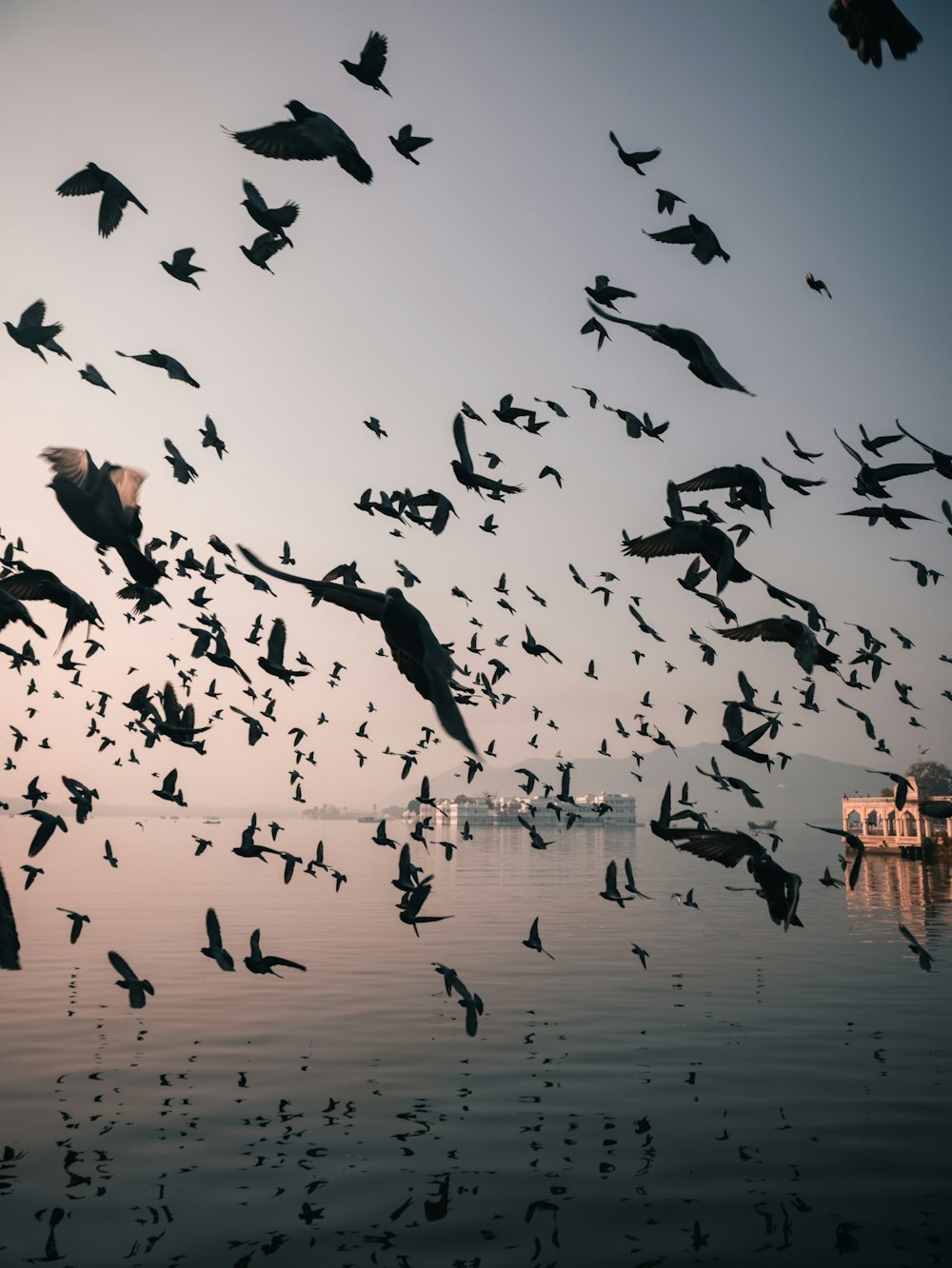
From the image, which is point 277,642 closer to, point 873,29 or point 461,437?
point 461,437

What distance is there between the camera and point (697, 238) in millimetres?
11422

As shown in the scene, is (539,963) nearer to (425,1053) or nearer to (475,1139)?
(425,1053)

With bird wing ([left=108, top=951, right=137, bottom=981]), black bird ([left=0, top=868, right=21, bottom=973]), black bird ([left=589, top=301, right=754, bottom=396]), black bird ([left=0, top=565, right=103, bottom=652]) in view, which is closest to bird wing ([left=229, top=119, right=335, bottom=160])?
black bird ([left=589, top=301, right=754, bottom=396])

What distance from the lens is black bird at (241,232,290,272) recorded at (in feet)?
39.8

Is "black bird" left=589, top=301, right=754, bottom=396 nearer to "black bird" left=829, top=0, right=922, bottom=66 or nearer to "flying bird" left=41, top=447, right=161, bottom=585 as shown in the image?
"black bird" left=829, top=0, right=922, bottom=66

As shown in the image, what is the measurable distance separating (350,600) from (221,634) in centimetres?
1391

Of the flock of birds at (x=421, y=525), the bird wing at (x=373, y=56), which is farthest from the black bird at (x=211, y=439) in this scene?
the bird wing at (x=373, y=56)

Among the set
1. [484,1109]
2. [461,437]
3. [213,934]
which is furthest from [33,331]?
[484,1109]

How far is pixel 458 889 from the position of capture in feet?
187

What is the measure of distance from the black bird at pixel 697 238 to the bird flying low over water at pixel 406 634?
7819 millimetres

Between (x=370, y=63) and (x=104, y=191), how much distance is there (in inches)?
177

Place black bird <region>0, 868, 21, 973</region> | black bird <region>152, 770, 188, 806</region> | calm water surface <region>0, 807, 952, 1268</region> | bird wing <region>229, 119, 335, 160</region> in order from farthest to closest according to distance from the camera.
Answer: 1. black bird <region>152, 770, 188, 806</region>
2. calm water surface <region>0, 807, 952, 1268</region>
3. bird wing <region>229, 119, 335, 160</region>
4. black bird <region>0, 868, 21, 973</region>

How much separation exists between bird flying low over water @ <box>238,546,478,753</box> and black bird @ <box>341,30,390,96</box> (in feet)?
23.1

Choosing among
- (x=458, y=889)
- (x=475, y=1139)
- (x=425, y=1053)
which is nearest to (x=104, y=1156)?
(x=475, y=1139)
